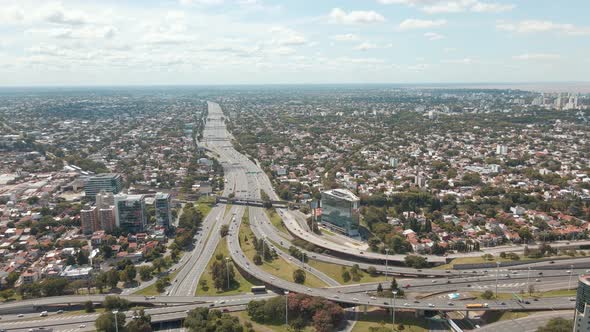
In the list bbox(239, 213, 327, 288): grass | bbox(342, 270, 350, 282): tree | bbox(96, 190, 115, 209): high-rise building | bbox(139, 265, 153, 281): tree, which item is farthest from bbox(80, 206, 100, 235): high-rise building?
bbox(342, 270, 350, 282): tree

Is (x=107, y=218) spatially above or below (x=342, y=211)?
below

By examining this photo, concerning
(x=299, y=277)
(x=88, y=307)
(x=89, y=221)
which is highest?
(x=89, y=221)

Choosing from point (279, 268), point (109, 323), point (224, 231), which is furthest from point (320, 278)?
point (109, 323)

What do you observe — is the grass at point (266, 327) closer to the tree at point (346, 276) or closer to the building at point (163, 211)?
the tree at point (346, 276)

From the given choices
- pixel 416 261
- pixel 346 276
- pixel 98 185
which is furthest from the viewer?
pixel 98 185

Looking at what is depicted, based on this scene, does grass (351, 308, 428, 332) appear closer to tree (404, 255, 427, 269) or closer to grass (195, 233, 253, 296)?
tree (404, 255, 427, 269)

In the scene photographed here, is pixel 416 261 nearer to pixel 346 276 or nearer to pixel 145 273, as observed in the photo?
pixel 346 276

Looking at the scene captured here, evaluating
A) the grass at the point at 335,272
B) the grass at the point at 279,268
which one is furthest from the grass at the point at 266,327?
the grass at the point at 335,272
